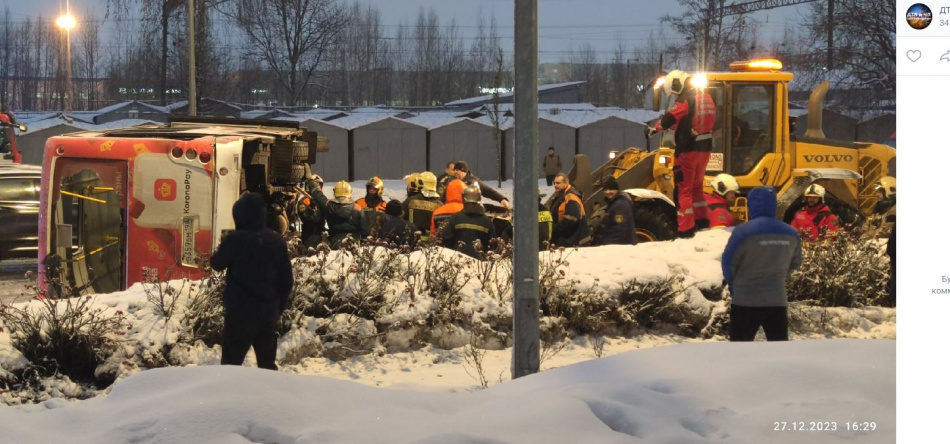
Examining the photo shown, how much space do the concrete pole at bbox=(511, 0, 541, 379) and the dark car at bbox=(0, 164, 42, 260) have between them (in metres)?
10.6

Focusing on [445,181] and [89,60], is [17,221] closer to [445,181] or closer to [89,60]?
[445,181]

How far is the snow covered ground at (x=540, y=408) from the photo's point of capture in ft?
15.5

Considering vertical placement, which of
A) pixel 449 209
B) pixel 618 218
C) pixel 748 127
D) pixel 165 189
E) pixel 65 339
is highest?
pixel 748 127

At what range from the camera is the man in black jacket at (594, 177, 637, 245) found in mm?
12945

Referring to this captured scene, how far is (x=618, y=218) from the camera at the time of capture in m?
13.0

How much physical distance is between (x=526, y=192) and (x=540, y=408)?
2610 millimetres

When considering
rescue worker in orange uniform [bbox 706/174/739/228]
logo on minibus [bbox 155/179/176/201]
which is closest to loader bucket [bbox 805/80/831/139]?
rescue worker in orange uniform [bbox 706/174/739/228]

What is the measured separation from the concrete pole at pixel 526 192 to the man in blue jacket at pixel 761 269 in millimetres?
1586

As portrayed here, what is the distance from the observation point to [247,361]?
8836mm

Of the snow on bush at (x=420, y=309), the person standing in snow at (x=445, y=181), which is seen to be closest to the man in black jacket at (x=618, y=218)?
the snow on bush at (x=420, y=309)

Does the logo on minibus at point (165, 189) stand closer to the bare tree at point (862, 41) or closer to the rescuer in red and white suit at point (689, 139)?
the rescuer in red and white suit at point (689, 139)

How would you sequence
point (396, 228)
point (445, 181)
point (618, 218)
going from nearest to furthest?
point (396, 228)
point (618, 218)
point (445, 181)

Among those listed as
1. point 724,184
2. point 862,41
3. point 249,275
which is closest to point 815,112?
point 724,184
